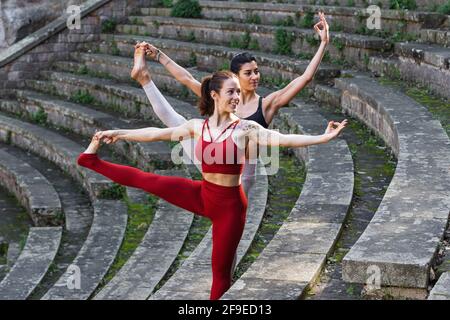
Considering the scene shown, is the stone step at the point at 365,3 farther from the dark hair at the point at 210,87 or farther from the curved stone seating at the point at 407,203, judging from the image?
the dark hair at the point at 210,87

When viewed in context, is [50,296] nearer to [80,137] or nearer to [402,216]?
[402,216]

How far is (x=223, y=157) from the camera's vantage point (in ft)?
17.2

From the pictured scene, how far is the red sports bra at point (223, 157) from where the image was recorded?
17.2 feet

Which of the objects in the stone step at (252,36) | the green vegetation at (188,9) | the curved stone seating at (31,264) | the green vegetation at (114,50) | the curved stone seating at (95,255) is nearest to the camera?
the curved stone seating at (95,255)

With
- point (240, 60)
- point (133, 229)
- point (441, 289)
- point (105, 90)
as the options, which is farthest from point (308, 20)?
point (441, 289)

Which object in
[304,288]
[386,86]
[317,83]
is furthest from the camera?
[317,83]

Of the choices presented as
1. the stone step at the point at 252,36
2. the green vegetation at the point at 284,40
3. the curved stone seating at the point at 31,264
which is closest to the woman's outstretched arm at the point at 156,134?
the curved stone seating at the point at 31,264

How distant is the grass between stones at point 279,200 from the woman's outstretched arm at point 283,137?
48.1 inches

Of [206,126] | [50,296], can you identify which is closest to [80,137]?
[50,296]

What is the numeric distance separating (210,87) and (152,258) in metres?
2.50

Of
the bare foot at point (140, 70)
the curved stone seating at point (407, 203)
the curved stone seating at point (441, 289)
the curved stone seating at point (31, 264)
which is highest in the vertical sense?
the bare foot at point (140, 70)

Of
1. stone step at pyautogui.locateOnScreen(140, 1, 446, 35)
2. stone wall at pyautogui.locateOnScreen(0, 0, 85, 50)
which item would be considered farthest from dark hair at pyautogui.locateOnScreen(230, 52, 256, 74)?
stone wall at pyautogui.locateOnScreen(0, 0, 85, 50)
